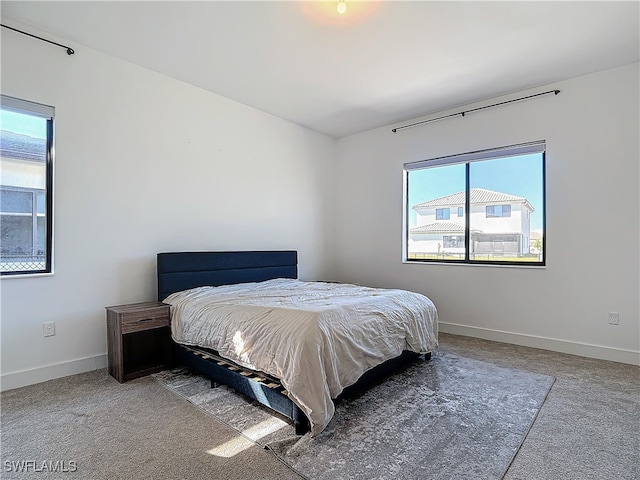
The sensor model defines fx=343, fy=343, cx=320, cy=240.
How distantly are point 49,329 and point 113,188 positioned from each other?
4.25 ft

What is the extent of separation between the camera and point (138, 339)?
3.21 meters

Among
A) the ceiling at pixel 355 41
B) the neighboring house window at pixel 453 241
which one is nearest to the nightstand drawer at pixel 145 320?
the ceiling at pixel 355 41

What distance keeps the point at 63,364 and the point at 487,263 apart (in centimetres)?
441

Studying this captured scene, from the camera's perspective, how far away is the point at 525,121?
12.5ft

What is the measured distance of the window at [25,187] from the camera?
2.67 m

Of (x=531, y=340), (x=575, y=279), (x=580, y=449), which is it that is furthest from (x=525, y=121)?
(x=580, y=449)

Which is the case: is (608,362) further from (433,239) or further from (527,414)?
(433,239)

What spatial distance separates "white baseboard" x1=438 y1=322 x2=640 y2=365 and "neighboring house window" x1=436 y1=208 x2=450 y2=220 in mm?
1378

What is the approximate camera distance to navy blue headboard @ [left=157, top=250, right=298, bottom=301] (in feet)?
10.9

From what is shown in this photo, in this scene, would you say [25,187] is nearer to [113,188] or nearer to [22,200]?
[22,200]

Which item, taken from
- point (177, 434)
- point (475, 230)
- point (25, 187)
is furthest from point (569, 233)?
point (25, 187)

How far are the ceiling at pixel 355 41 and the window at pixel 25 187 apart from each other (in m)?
0.71

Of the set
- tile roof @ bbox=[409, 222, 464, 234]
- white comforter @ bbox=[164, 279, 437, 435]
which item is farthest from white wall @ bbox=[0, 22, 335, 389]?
tile roof @ bbox=[409, 222, 464, 234]

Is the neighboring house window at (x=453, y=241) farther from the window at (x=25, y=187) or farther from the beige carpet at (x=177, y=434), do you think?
the window at (x=25, y=187)
